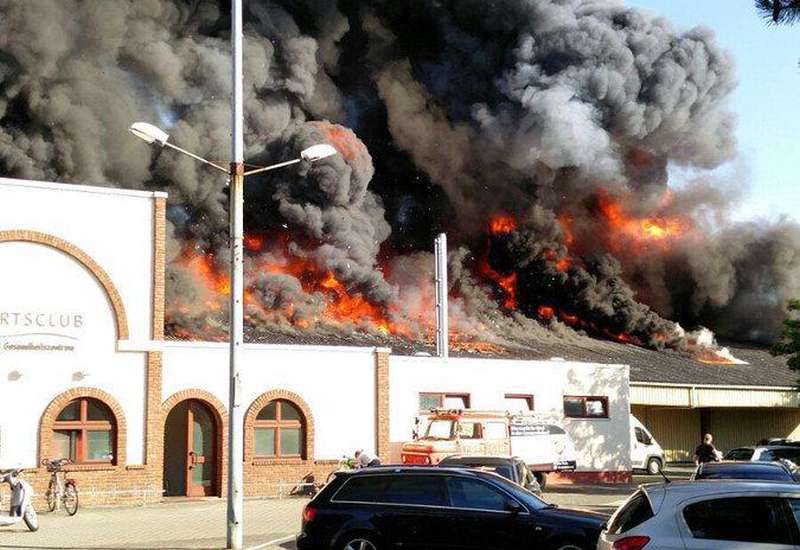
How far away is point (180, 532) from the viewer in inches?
727

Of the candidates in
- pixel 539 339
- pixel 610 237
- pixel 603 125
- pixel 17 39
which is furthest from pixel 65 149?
pixel 610 237

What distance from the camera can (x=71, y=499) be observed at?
21672 millimetres

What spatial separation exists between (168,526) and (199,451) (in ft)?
20.4

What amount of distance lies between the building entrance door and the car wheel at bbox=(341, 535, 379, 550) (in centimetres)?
1301

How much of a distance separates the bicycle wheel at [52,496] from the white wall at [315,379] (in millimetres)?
3700

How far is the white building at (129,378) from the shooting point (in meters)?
22.9

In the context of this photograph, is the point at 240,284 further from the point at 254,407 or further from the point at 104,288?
the point at 254,407

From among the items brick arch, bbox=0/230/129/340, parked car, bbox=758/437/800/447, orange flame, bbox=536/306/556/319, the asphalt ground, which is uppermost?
orange flame, bbox=536/306/556/319

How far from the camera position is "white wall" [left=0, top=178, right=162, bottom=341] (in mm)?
23094

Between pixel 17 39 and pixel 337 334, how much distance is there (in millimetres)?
19030

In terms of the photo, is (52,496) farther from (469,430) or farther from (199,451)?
(469,430)

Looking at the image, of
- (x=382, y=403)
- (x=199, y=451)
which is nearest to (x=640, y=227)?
(x=382, y=403)

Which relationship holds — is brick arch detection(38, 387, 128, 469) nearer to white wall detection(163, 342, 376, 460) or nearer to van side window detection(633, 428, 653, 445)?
white wall detection(163, 342, 376, 460)

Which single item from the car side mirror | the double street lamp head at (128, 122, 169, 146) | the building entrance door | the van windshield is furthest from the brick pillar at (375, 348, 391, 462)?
the car side mirror
